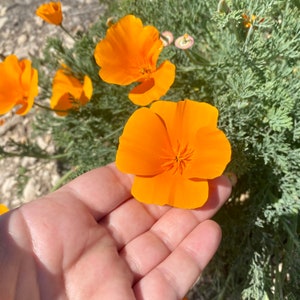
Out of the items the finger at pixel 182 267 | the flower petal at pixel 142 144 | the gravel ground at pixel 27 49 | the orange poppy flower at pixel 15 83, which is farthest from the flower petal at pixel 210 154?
the gravel ground at pixel 27 49

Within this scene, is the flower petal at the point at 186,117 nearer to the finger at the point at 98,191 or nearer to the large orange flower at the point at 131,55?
the large orange flower at the point at 131,55

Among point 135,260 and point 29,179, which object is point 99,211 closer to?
point 135,260

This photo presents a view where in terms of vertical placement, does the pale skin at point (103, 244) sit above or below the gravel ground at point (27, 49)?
below

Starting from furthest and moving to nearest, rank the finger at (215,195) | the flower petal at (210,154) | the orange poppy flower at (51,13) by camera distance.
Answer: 1. the orange poppy flower at (51,13)
2. the finger at (215,195)
3. the flower petal at (210,154)

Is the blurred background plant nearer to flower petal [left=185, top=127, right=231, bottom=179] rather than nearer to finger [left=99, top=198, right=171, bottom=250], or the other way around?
flower petal [left=185, top=127, right=231, bottom=179]

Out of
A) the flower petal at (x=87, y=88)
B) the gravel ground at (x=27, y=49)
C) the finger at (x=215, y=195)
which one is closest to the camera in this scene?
the finger at (x=215, y=195)

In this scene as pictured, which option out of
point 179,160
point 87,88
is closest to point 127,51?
point 87,88

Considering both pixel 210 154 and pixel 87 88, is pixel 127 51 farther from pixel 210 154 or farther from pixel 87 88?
pixel 210 154

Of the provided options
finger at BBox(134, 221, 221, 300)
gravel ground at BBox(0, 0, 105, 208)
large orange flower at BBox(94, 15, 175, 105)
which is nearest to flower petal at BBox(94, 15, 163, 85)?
large orange flower at BBox(94, 15, 175, 105)
